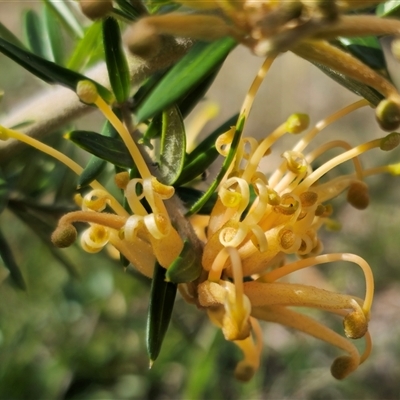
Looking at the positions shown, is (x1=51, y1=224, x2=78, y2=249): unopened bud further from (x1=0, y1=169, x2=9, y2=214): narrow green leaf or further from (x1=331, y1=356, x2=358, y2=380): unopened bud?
(x1=331, y1=356, x2=358, y2=380): unopened bud

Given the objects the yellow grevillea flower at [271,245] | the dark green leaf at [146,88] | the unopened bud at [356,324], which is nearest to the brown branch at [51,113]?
the dark green leaf at [146,88]

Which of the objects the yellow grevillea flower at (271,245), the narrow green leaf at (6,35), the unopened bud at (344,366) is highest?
the narrow green leaf at (6,35)

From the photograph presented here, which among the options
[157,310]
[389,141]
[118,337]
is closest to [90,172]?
[157,310]

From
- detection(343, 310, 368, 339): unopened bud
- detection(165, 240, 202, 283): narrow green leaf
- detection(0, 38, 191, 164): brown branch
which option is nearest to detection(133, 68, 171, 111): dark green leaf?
detection(0, 38, 191, 164): brown branch

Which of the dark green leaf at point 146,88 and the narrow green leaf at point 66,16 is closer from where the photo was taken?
the dark green leaf at point 146,88

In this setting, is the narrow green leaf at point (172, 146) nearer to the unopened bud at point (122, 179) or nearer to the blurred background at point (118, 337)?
the unopened bud at point (122, 179)

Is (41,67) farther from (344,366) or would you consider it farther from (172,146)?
(344,366)
